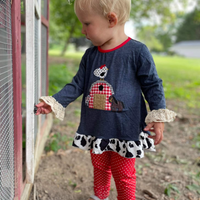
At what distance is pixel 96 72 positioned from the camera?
1.61 m

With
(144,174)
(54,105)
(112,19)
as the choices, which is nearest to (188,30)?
(144,174)

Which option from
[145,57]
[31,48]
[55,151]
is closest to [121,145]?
[145,57]

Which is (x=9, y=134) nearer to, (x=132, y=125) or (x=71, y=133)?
(x=132, y=125)

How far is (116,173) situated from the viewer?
1736mm

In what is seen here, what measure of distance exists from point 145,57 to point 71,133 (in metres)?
2.22

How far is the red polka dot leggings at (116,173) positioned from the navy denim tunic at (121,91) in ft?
0.75

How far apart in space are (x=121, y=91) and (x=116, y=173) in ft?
2.05

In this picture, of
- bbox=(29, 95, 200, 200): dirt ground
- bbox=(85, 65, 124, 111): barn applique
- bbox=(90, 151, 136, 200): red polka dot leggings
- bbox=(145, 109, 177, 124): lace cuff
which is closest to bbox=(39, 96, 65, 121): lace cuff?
bbox=(85, 65, 124, 111): barn applique

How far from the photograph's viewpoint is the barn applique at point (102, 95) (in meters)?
1.56

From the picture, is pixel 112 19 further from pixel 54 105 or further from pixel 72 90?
pixel 54 105

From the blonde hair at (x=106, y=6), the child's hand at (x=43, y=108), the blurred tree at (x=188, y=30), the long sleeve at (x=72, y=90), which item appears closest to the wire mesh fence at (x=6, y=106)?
the child's hand at (x=43, y=108)

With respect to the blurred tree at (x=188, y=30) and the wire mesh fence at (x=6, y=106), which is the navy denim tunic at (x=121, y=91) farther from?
the blurred tree at (x=188, y=30)

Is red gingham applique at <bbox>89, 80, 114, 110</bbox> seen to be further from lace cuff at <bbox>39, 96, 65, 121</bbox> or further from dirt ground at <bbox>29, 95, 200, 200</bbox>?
dirt ground at <bbox>29, 95, 200, 200</bbox>

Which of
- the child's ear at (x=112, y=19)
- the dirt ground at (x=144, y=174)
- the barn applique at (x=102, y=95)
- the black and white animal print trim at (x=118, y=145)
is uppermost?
the child's ear at (x=112, y=19)
